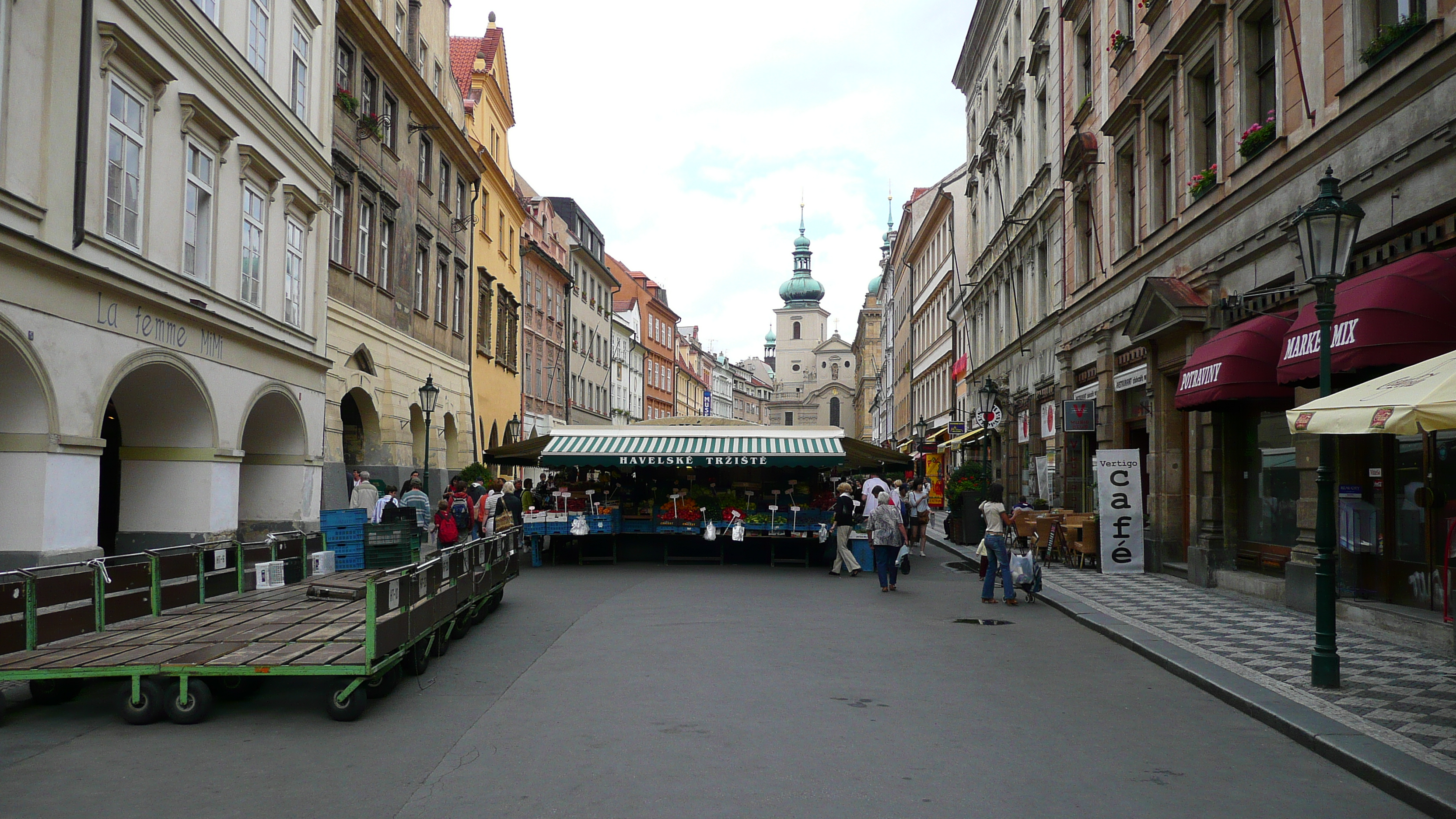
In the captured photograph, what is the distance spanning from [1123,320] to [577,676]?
14.9 meters

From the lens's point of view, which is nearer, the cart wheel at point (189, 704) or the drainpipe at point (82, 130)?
the cart wheel at point (189, 704)

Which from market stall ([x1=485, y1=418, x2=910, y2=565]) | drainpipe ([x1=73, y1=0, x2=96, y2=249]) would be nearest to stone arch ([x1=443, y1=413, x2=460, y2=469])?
market stall ([x1=485, y1=418, x2=910, y2=565])

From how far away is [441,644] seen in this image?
410 inches

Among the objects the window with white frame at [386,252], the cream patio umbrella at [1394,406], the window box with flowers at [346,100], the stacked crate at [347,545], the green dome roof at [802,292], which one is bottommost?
the stacked crate at [347,545]

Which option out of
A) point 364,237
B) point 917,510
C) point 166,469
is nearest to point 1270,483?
point 917,510

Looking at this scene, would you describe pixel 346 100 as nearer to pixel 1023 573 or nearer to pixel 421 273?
pixel 421 273

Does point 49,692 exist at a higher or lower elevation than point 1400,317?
lower

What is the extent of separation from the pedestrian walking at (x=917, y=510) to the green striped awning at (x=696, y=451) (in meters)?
3.50

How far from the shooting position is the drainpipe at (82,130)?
12.9 m

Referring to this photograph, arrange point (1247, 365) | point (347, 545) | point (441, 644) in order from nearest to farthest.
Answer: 1. point (441, 644)
2. point (1247, 365)
3. point (347, 545)

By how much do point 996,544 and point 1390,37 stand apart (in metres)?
7.50

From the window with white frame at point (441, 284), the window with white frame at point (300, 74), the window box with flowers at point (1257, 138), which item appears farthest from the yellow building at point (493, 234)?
the window box with flowers at point (1257, 138)

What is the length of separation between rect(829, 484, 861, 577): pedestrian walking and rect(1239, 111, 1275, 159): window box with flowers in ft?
28.0

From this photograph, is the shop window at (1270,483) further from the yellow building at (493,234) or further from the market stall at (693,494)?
the yellow building at (493,234)
